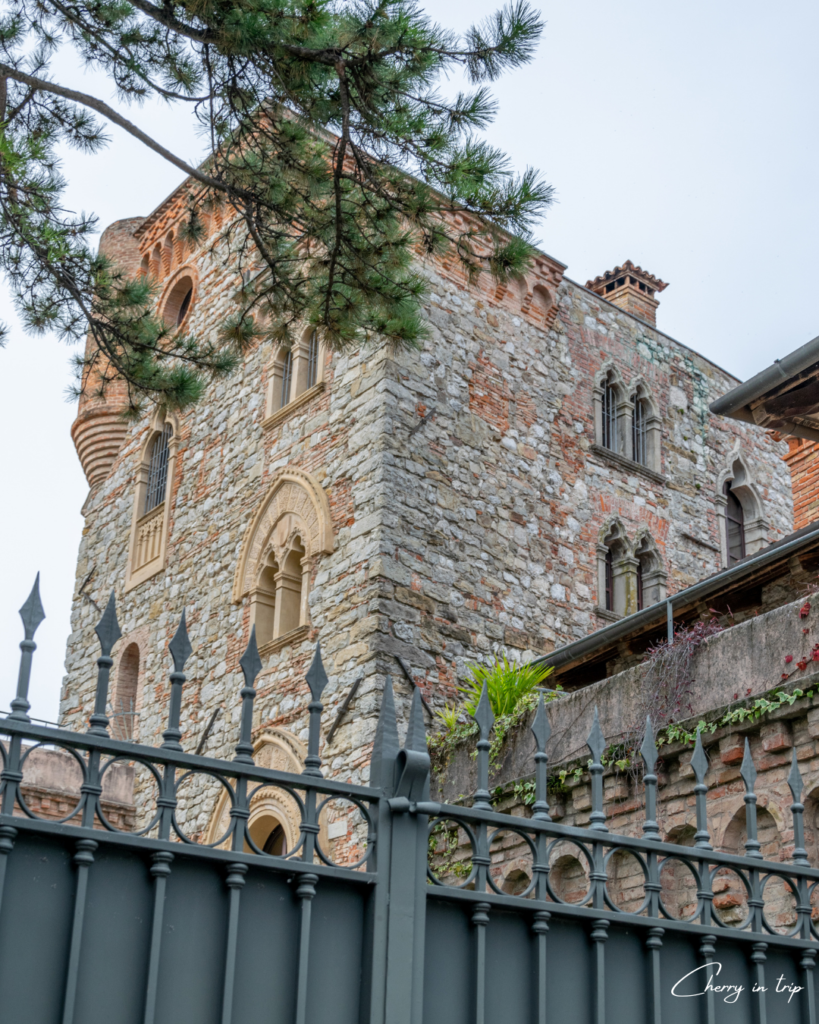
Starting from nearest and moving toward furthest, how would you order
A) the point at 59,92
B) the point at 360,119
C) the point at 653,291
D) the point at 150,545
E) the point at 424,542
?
1. the point at 360,119
2. the point at 59,92
3. the point at 424,542
4. the point at 150,545
5. the point at 653,291

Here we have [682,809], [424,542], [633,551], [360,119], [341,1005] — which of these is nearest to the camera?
[341,1005]

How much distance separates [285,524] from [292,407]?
157cm

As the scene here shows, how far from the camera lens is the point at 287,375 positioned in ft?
53.6

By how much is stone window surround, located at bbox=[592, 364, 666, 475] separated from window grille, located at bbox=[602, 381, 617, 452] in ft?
0.15

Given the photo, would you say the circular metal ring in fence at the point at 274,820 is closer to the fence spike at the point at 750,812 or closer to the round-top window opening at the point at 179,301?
the round-top window opening at the point at 179,301

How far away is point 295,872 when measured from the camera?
3.31 m

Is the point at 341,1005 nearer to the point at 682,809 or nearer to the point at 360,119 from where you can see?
the point at 360,119

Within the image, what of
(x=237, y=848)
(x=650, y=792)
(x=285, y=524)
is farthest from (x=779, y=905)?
(x=285, y=524)

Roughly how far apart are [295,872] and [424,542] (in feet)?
34.8

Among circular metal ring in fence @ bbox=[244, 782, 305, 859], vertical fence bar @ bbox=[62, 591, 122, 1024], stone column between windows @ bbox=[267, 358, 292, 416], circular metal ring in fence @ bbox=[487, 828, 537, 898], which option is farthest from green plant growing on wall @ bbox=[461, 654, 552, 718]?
vertical fence bar @ bbox=[62, 591, 122, 1024]

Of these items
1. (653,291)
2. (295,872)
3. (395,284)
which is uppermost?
(653,291)

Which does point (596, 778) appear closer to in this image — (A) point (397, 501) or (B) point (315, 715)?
(B) point (315, 715)

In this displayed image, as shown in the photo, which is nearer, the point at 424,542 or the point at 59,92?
the point at 59,92

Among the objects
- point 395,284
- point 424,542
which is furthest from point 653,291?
point 395,284
